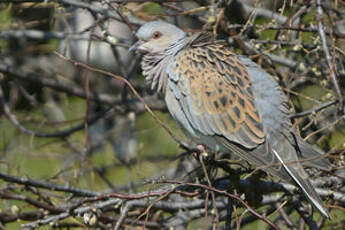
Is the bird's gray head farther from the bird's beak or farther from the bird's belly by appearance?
the bird's belly

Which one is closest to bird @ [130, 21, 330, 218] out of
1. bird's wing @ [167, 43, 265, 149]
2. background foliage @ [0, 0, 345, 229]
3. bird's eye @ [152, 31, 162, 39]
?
bird's wing @ [167, 43, 265, 149]

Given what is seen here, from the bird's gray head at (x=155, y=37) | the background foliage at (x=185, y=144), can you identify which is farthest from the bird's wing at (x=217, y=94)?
the bird's gray head at (x=155, y=37)

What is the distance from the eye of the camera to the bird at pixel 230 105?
3.31 meters

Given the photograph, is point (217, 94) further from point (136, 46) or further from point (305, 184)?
point (305, 184)

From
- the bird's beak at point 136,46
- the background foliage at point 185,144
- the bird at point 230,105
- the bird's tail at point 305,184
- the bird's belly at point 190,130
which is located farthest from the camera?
the bird's beak at point 136,46

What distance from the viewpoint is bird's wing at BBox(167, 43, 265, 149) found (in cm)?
340

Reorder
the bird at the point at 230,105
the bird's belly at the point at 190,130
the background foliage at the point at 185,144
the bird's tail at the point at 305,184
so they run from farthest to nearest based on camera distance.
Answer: the bird's belly at the point at 190,130 → the bird at the point at 230,105 → the background foliage at the point at 185,144 → the bird's tail at the point at 305,184

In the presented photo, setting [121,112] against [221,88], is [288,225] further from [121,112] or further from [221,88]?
[121,112]

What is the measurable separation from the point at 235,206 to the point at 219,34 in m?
1.46

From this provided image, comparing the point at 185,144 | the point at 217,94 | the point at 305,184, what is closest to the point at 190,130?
the point at 185,144

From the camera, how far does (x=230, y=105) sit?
345 cm

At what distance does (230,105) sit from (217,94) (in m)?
0.10

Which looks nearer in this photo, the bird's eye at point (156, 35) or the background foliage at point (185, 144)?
the background foliage at point (185, 144)

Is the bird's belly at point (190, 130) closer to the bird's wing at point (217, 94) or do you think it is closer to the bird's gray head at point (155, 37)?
the bird's wing at point (217, 94)
